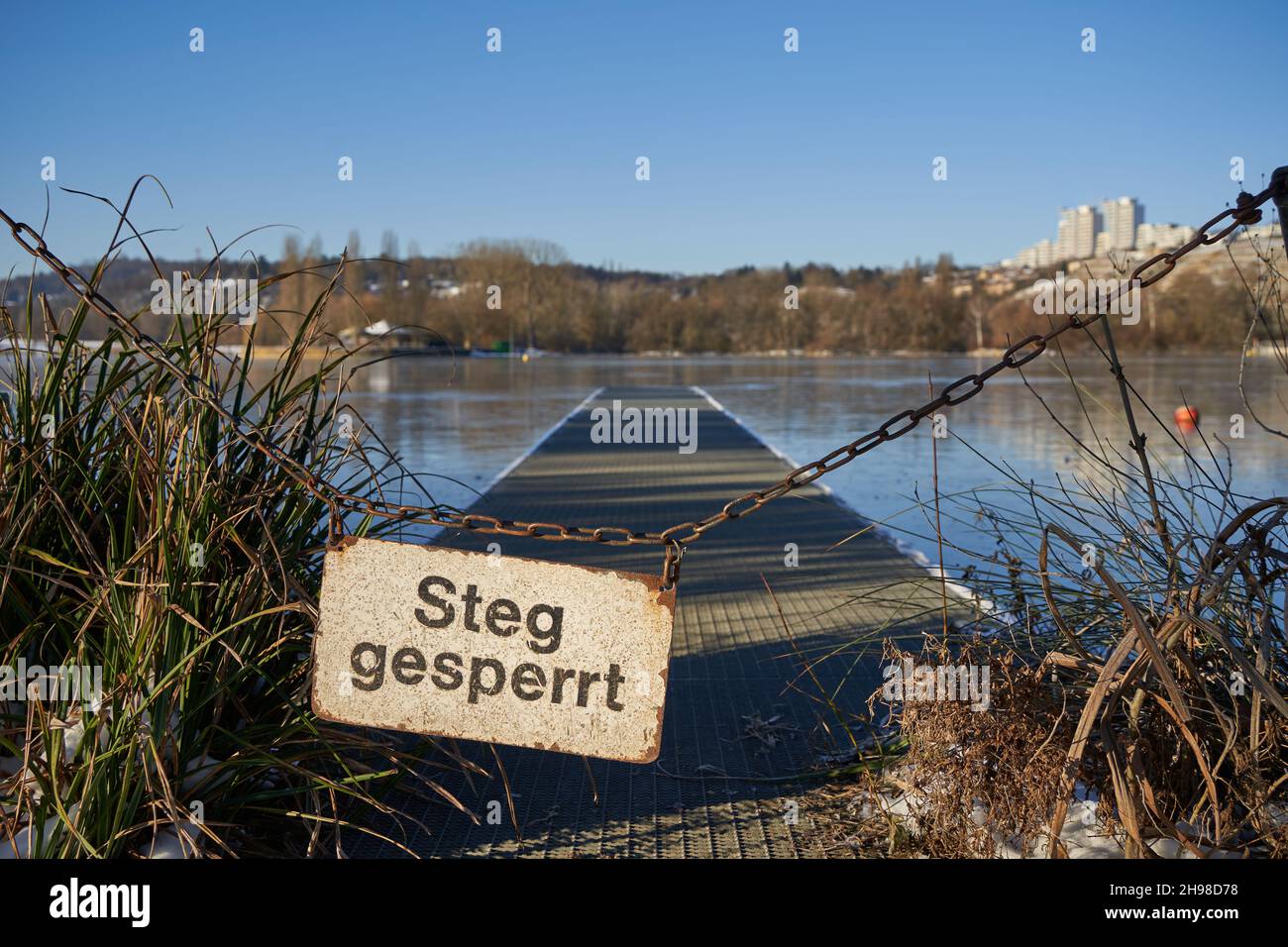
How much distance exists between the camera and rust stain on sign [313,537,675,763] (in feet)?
7.71

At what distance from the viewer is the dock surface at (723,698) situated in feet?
9.95

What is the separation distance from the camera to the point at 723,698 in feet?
14.1

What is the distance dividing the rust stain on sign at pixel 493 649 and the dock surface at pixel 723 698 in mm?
607

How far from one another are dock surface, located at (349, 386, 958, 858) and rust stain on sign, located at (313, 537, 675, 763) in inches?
23.9

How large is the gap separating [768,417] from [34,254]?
64.0ft

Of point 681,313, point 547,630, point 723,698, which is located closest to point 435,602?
point 547,630

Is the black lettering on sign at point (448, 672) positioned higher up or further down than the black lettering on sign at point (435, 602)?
further down

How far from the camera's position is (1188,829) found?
269 centimetres

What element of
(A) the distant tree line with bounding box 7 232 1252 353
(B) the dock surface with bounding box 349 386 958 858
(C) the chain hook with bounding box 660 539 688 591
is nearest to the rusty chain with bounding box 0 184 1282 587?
(C) the chain hook with bounding box 660 539 688 591

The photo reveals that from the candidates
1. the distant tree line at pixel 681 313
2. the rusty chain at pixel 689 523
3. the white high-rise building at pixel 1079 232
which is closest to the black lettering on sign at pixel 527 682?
the rusty chain at pixel 689 523

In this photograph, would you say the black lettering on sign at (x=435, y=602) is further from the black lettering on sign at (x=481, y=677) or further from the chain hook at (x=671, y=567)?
the chain hook at (x=671, y=567)

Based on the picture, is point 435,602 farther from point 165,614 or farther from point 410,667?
point 165,614

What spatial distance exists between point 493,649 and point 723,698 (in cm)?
203
